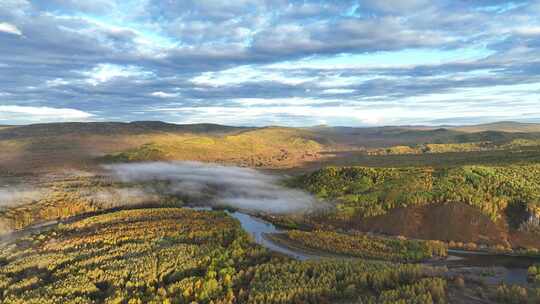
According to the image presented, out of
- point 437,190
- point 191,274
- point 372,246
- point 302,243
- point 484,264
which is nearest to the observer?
point 191,274

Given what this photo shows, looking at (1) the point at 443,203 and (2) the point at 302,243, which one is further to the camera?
(1) the point at 443,203

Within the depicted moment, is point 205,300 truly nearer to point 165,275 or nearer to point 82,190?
point 165,275

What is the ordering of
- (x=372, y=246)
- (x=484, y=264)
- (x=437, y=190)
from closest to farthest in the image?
(x=484, y=264)
(x=372, y=246)
(x=437, y=190)

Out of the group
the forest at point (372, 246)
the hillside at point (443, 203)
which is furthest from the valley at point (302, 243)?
the hillside at point (443, 203)

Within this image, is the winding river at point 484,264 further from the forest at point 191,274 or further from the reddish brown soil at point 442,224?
the reddish brown soil at point 442,224

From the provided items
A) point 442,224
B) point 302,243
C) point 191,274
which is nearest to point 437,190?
point 442,224

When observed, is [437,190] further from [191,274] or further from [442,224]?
[191,274]

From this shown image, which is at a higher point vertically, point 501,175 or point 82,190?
point 501,175

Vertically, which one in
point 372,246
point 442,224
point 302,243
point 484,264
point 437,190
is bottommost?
point 302,243

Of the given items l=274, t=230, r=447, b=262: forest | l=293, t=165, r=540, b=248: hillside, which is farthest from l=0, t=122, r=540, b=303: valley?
l=293, t=165, r=540, b=248: hillside

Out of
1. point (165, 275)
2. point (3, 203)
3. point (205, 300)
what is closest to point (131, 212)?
point (3, 203)

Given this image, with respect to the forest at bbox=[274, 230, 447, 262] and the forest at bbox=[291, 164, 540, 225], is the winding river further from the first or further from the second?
the forest at bbox=[291, 164, 540, 225]
